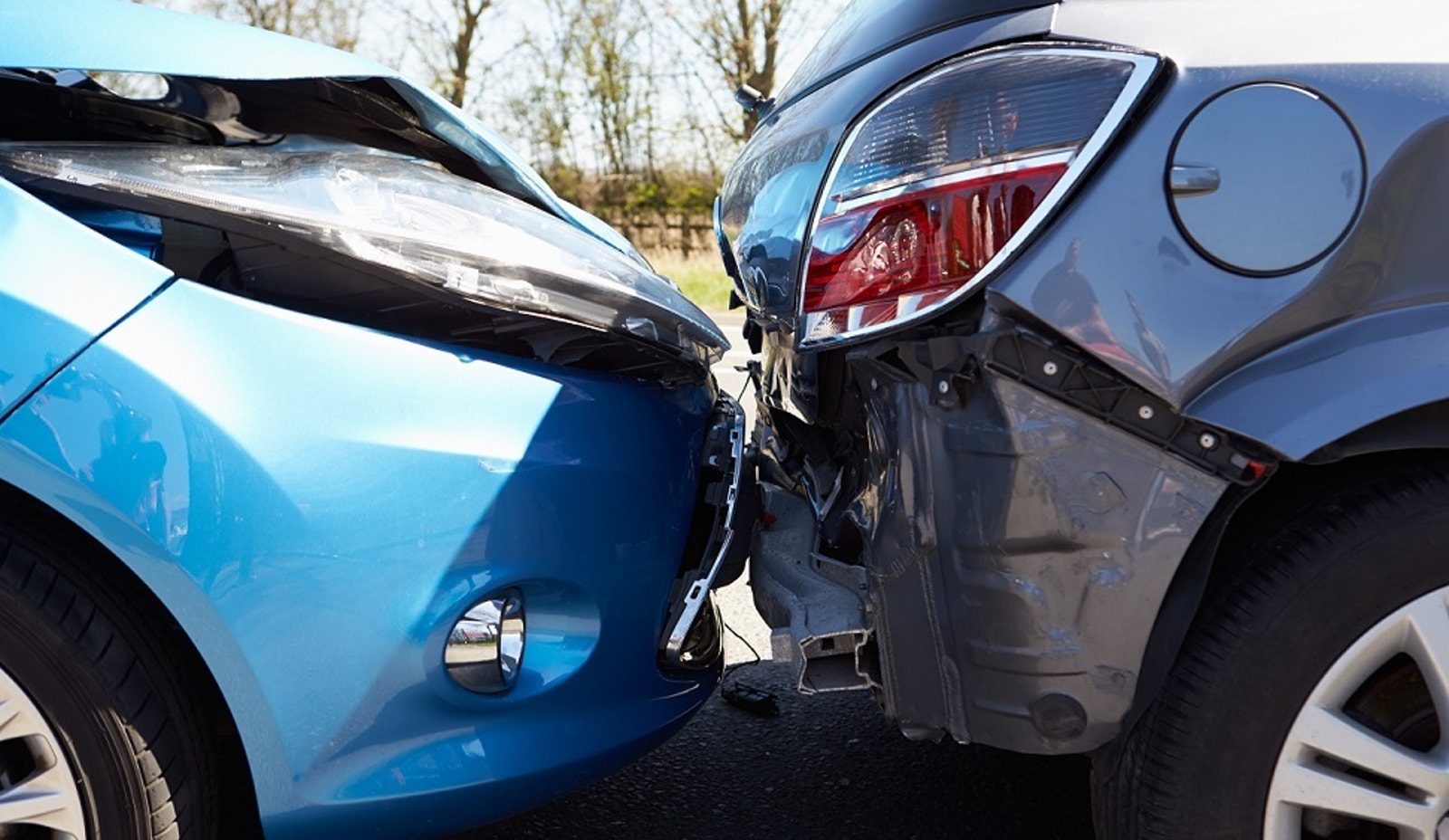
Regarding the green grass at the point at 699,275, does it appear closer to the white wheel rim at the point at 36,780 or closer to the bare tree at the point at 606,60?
the bare tree at the point at 606,60

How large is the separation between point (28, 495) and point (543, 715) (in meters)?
0.75

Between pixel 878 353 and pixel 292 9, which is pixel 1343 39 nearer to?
pixel 878 353

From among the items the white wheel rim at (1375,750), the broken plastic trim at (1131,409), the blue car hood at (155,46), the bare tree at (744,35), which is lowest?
the white wheel rim at (1375,750)

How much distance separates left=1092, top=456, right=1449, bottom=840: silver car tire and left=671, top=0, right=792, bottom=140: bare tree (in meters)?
14.6

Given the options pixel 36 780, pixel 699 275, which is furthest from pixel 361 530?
pixel 699 275

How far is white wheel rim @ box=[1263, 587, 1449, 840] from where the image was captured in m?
1.55

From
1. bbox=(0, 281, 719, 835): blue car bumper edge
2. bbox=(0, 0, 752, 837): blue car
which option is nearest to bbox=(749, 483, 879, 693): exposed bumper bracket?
bbox=(0, 0, 752, 837): blue car

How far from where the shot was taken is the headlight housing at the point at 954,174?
1525 mm

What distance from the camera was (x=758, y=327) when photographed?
2.46 m

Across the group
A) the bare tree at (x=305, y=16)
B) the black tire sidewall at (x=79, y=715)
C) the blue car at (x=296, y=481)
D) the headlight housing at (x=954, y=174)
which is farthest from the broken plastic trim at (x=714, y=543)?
the bare tree at (x=305, y=16)

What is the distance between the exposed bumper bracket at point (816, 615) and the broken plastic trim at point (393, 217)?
375mm

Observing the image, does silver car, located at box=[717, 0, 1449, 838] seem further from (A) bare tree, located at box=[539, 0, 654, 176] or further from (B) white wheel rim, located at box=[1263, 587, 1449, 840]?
(A) bare tree, located at box=[539, 0, 654, 176]

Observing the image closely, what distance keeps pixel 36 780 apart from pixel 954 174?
142 centimetres

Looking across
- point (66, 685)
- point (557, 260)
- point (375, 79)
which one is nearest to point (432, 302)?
point (557, 260)
